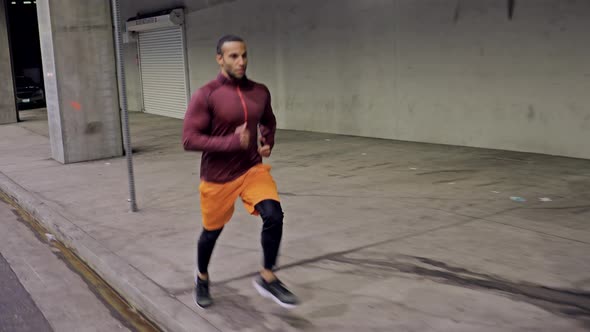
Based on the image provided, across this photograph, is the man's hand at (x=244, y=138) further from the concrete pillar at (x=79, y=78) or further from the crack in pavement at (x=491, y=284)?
the concrete pillar at (x=79, y=78)

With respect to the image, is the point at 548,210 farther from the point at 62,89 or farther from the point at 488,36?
the point at 62,89

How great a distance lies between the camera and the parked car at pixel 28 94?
25.6 metres

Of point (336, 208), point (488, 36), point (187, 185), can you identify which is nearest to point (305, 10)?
point (488, 36)

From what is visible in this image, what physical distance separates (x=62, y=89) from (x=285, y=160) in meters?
4.30

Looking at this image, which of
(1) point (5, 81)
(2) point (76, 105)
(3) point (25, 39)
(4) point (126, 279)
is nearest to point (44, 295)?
(4) point (126, 279)

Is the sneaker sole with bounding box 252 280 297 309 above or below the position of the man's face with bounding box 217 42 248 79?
below

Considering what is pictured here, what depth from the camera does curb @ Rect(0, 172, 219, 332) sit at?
13.1 feet

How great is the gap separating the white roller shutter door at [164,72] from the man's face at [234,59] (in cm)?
1625

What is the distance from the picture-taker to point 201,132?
3.87 m

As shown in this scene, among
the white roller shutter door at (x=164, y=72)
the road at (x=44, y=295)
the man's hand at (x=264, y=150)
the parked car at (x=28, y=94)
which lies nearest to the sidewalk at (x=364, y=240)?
the road at (x=44, y=295)

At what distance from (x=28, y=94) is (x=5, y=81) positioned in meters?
5.65

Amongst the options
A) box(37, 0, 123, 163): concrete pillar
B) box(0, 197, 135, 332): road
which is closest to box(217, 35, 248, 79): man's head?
box(0, 197, 135, 332): road

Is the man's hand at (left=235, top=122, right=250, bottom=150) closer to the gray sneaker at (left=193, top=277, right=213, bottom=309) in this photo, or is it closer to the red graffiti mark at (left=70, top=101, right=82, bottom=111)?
the gray sneaker at (left=193, top=277, right=213, bottom=309)

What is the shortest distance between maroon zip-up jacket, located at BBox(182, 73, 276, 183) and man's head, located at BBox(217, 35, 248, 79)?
0.07 metres
